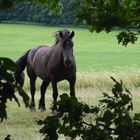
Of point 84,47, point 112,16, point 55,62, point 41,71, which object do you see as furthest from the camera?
point 84,47

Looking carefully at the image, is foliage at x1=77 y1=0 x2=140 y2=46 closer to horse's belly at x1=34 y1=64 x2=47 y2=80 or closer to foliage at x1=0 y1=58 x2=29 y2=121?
foliage at x1=0 y1=58 x2=29 y2=121

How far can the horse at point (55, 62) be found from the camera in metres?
9.38

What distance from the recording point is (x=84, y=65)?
22844 mm

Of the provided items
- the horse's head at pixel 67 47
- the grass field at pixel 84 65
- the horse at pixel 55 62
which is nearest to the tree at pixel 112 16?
the grass field at pixel 84 65

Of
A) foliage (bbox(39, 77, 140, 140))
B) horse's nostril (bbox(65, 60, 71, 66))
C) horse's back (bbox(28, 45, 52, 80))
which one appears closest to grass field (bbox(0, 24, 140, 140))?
foliage (bbox(39, 77, 140, 140))

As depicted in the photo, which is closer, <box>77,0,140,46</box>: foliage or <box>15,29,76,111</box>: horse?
<box>77,0,140,46</box>: foliage

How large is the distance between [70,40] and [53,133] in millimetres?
7698

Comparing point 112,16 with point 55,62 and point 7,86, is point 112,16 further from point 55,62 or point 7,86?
point 55,62

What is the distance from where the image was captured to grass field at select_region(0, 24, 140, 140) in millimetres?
9062

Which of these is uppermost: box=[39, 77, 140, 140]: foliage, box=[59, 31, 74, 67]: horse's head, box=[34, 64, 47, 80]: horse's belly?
box=[39, 77, 140, 140]: foliage

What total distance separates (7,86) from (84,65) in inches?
843

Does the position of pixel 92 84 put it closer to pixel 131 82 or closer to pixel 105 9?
pixel 131 82

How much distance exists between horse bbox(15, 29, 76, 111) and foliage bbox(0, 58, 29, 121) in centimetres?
756

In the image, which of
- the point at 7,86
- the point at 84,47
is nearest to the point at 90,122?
the point at 7,86
